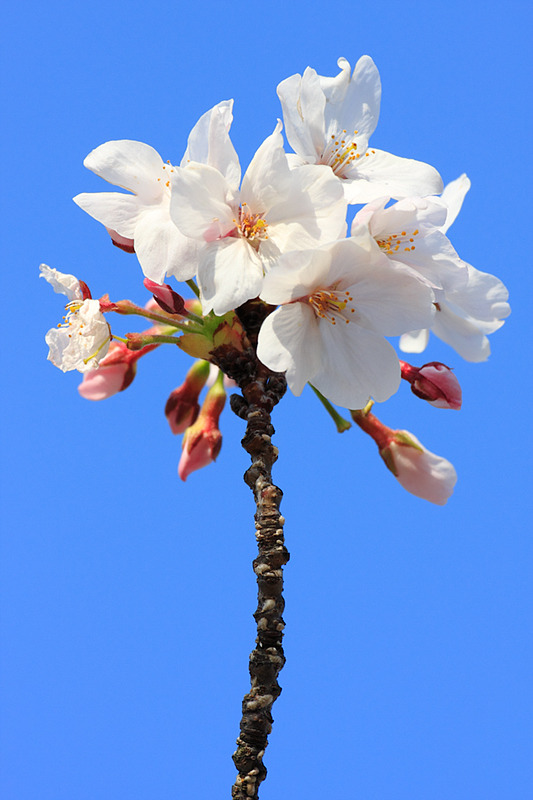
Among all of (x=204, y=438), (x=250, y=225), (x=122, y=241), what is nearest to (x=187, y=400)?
(x=204, y=438)

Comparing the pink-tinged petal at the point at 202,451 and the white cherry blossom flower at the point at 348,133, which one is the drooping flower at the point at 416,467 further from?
the white cherry blossom flower at the point at 348,133

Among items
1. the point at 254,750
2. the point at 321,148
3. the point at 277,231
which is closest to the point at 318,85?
the point at 321,148

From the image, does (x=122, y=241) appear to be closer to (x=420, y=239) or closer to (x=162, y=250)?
(x=162, y=250)

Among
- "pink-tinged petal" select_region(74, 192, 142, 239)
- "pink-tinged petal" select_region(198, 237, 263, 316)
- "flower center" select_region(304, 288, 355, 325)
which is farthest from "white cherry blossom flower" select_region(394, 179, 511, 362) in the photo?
"pink-tinged petal" select_region(74, 192, 142, 239)

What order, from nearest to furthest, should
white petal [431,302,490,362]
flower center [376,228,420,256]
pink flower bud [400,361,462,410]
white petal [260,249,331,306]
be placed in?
white petal [260,249,331,306] < flower center [376,228,420,256] < pink flower bud [400,361,462,410] < white petal [431,302,490,362]

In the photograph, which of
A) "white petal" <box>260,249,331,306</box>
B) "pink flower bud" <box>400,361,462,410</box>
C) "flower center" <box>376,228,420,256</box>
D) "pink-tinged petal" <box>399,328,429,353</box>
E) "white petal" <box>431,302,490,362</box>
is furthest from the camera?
"pink-tinged petal" <box>399,328,429,353</box>

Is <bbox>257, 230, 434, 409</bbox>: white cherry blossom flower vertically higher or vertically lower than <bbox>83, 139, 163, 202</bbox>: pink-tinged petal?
lower

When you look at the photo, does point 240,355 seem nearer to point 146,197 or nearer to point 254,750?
point 146,197

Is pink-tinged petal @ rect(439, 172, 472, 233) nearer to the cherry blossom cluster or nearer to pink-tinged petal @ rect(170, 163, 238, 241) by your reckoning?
the cherry blossom cluster
